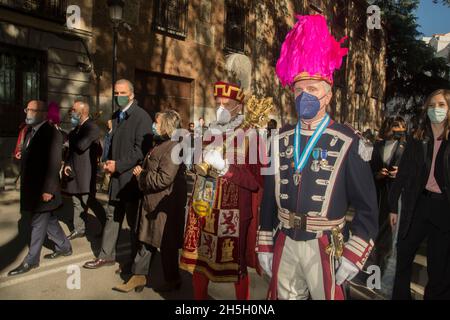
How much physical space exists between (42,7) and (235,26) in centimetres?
838

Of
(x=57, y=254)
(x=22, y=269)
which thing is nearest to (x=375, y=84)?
(x=57, y=254)

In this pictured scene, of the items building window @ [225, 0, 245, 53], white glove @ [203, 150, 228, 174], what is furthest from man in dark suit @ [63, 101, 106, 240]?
building window @ [225, 0, 245, 53]

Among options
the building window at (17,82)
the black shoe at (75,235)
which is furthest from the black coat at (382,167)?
the building window at (17,82)

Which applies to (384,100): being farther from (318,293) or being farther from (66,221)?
(318,293)

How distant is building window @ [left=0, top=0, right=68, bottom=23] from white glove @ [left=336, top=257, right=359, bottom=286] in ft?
34.4

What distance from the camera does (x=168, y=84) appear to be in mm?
14234

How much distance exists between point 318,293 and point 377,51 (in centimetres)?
3235

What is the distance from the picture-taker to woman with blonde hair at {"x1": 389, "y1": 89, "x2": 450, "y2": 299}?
11.8 feet

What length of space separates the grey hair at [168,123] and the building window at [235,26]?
12.9m

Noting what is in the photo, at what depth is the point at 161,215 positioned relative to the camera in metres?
4.02

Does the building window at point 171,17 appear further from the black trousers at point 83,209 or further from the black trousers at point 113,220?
the black trousers at point 113,220

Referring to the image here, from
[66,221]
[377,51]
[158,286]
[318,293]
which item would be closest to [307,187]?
[318,293]

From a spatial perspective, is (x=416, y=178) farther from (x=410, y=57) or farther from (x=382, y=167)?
(x=410, y=57)

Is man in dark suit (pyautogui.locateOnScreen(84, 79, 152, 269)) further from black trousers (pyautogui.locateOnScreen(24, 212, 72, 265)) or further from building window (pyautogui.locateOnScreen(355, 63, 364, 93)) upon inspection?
building window (pyautogui.locateOnScreen(355, 63, 364, 93))
